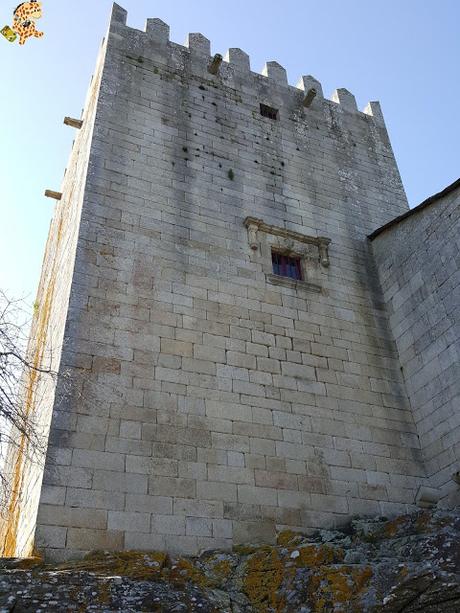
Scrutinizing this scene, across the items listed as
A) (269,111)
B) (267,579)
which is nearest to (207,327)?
(267,579)

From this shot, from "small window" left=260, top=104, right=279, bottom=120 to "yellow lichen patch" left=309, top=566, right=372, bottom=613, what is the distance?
9.45m

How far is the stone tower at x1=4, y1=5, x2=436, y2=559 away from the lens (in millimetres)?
7324

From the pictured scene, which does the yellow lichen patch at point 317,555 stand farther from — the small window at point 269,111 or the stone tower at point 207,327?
the small window at point 269,111

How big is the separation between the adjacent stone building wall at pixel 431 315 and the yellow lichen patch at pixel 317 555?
8.99 ft

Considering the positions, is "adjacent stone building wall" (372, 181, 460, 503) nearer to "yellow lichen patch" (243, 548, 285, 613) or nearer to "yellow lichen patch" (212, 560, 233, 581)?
"yellow lichen patch" (243, 548, 285, 613)

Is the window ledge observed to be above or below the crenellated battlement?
below

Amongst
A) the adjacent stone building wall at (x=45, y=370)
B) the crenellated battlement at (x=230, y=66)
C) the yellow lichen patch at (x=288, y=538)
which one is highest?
the crenellated battlement at (x=230, y=66)

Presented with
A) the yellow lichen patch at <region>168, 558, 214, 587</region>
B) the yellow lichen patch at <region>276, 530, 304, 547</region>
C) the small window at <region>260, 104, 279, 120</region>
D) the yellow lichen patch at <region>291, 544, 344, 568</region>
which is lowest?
the yellow lichen patch at <region>168, 558, 214, 587</region>

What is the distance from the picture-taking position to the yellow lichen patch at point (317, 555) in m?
6.46

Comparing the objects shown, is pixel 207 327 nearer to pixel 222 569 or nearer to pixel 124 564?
pixel 222 569

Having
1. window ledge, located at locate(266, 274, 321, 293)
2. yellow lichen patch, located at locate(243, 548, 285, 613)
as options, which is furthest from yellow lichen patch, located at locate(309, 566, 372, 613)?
window ledge, located at locate(266, 274, 321, 293)

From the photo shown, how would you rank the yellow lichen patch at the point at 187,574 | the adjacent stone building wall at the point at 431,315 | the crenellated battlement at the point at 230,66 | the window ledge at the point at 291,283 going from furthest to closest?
1. the crenellated battlement at the point at 230,66
2. the window ledge at the point at 291,283
3. the adjacent stone building wall at the point at 431,315
4. the yellow lichen patch at the point at 187,574

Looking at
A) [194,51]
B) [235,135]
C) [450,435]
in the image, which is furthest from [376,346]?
Answer: [194,51]

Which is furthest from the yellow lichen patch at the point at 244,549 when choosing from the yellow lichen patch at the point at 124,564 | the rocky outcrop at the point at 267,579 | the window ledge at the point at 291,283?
the window ledge at the point at 291,283
